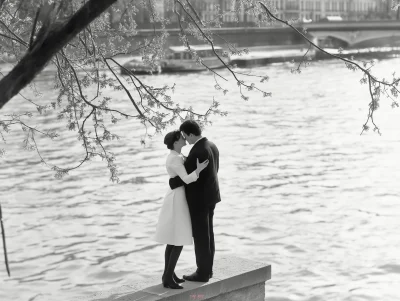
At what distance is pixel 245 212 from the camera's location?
16.4m

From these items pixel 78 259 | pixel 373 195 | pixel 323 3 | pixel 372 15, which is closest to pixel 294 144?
pixel 373 195

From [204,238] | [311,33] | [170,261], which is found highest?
[311,33]

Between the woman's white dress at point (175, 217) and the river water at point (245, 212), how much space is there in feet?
15.2

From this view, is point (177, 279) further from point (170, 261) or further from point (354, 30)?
point (354, 30)

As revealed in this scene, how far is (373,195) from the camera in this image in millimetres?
18281

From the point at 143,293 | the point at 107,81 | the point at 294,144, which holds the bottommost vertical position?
the point at 294,144

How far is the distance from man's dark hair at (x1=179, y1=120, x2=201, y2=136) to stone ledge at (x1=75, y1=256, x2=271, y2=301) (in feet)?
3.71

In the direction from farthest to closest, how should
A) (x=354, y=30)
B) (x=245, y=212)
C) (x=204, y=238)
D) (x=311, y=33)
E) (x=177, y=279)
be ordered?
(x=311, y=33) < (x=354, y=30) < (x=245, y=212) < (x=177, y=279) < (x=204, y=238)

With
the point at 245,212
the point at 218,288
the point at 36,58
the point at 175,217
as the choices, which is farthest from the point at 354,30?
the point at 36,58

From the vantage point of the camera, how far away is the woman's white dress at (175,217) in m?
5.72

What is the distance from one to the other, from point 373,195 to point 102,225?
638 cm

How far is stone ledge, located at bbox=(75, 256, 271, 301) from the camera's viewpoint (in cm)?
584

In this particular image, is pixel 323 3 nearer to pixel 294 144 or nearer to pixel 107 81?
pixel 294 144

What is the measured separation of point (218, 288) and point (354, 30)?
64.8 metres
